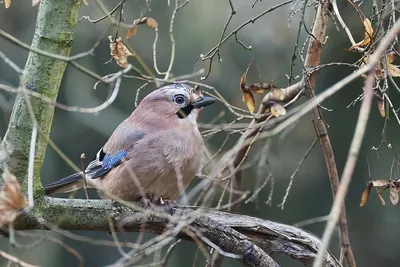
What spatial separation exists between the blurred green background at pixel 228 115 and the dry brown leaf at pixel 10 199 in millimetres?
3920

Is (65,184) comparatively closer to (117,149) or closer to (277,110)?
(117,149)

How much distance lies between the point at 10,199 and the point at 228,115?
406cm

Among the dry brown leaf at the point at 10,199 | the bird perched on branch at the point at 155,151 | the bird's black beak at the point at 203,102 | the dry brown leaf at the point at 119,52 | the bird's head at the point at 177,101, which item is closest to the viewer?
the dry brown leaf at the point at 10,199

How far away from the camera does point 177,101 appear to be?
14.0 ft

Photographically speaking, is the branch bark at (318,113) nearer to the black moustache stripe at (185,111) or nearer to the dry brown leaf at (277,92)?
the dry brown leaf at (277,92)

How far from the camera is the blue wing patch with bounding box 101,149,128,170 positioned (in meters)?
4.13

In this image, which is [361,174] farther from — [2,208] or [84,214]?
[2,208]

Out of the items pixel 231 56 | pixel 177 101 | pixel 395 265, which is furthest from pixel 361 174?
pixel 177 101

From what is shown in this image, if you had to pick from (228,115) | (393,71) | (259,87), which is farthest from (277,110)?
(228,115)

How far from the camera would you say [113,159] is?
165 inches

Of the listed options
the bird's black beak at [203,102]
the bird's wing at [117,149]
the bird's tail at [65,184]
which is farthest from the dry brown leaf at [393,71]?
the bird's tail at [65,184]

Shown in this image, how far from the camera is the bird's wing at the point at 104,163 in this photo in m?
4.15

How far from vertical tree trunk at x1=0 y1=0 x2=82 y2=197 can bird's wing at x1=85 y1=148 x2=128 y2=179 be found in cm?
104

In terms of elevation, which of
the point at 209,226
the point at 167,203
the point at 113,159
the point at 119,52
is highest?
the point at 119,52
